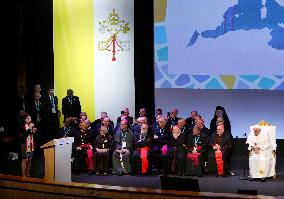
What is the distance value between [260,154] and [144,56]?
4.12m

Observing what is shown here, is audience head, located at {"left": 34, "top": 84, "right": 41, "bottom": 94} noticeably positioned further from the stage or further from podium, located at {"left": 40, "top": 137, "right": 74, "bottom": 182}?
podium, located at {"left": 40, "top": 137, "right": 74, "bottom": 182}

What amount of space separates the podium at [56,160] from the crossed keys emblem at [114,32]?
466 centimetres

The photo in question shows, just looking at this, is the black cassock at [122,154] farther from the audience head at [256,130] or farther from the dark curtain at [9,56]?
the dark curtain at [9,56]

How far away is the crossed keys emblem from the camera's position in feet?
41.7

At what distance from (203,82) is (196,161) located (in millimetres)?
2465

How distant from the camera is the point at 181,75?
1191 cm

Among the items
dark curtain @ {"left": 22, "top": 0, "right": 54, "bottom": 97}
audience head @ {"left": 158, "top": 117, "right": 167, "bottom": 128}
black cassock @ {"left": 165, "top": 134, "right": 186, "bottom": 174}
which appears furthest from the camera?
dark curtain @ {"left": 22, "top": 0, "right": 54, "bottom": 97}

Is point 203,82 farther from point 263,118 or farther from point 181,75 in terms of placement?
point 263,118

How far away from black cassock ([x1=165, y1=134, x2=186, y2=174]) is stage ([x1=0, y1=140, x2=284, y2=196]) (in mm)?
336

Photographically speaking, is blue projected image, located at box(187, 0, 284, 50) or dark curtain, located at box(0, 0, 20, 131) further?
dark curtain, located at box(0, 0, 20, 131)

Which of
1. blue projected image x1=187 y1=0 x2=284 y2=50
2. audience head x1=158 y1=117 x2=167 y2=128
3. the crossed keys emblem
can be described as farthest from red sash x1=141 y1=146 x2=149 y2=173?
the crossed keys emblem

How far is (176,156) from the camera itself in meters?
10.1

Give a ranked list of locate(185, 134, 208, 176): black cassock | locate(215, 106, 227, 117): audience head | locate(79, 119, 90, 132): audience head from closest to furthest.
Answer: locate(185, 134, 208, 176): black cassock < locate(79, 119, 90, 132): audience head < locate(215, 106, 227, 117): audience head

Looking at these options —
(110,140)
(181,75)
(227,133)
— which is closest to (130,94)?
(181,75)
